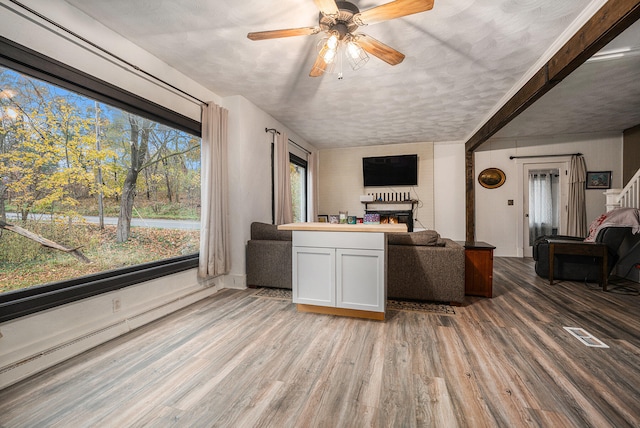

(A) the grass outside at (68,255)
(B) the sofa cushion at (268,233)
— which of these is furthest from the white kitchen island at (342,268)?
(A) the grass outside at (68,255)

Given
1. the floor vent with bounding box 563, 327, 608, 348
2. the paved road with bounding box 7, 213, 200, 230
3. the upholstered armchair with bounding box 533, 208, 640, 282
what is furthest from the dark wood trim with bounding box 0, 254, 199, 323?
the upholstered armchair with bounding box 533, 208, 640, 282

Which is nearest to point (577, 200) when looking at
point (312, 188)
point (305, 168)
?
point (312, 188)

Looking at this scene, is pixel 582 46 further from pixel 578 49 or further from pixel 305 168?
pixel 305 168

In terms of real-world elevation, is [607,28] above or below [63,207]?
above

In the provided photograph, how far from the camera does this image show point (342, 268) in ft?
8.45

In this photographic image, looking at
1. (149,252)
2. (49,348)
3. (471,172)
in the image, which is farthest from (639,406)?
(471,172)

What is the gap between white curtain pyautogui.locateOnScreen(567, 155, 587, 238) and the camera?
211 inches

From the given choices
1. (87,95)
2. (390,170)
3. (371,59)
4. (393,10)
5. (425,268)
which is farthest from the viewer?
(390,170)

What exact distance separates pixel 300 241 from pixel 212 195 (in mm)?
1314

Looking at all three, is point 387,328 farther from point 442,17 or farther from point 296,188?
point 296,188

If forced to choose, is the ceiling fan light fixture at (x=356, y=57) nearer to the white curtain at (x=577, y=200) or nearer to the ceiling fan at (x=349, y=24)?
the ceiling fan at (x=349, y=24)

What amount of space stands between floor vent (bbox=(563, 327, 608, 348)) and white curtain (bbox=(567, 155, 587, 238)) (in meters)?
4.19

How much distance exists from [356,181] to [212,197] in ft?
13.6

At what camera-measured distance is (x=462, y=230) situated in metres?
6.08
